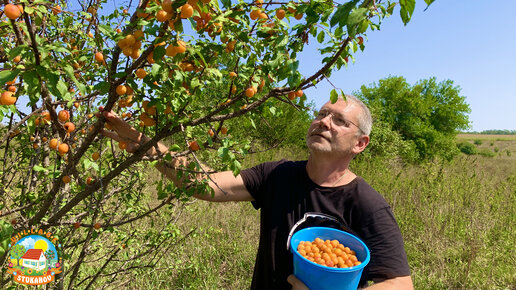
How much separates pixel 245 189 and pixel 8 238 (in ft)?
4.17

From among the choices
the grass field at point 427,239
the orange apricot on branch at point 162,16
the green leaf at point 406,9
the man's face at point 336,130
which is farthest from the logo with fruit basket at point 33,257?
the green leaf at point 406,9

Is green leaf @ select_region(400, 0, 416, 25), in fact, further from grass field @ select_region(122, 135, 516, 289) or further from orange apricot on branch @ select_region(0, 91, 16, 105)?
grass field @ select_region(122, 135, 516, 289)

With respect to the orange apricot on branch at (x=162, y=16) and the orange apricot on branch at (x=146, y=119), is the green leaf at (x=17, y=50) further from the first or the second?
the orange apricot on branch at (x=146, y=119)

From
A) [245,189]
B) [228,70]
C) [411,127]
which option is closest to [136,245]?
[245,189]

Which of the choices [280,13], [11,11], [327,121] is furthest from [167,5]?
[327,121]

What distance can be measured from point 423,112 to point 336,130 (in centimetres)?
2085

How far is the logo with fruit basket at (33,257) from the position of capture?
1607mm

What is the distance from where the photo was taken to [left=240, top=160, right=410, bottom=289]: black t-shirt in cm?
167

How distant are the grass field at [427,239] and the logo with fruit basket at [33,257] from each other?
3.43 ft

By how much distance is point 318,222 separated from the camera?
1.83 meters

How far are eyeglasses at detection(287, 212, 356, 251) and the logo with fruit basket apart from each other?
1.37 m

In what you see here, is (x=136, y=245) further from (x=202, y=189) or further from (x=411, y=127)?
(x=411, y=127)

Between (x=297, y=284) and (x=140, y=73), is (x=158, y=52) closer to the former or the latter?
(x=140, y=73)

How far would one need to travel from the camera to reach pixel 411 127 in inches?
779
